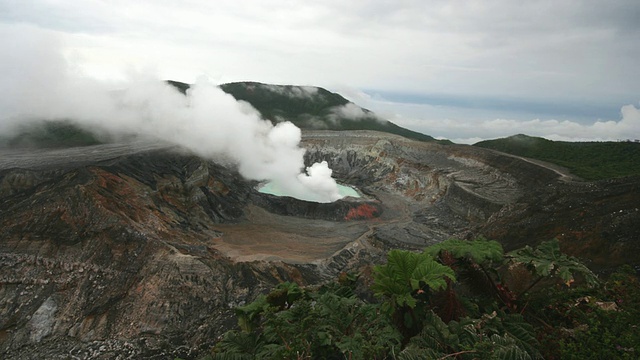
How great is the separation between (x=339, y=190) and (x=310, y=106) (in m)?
112

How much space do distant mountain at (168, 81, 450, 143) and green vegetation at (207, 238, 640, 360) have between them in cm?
14024

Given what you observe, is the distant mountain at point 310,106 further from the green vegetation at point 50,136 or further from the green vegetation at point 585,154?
the green vegetation at point 50,136

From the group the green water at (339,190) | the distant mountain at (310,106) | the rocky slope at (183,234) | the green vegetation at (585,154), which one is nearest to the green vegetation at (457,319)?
the rocky slope at (183,234)

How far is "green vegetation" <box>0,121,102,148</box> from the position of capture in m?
58.7

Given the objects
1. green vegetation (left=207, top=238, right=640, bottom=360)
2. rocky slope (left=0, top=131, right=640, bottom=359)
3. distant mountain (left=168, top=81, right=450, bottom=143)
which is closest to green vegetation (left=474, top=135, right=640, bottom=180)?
rocky slope (left=0, top=131, right=640, bottom=359)

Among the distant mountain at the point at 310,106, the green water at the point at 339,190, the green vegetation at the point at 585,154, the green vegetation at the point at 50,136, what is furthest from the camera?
the distant mountain at the point at 310,106

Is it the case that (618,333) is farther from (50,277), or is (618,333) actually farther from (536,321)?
(50,277)

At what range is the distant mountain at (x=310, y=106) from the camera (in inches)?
6043

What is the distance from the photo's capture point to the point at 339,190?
65.5 m

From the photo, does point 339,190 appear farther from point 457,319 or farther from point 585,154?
point 457,319

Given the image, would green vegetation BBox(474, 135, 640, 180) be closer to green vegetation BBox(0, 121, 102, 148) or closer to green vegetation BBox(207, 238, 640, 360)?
green vegetation BBox(207, 238, 640, 360)

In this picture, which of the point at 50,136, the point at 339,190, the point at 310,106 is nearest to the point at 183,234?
the point at 339,190

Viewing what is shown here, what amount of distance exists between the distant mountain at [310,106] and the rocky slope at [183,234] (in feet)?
321

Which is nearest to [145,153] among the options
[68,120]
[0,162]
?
[0,162]
